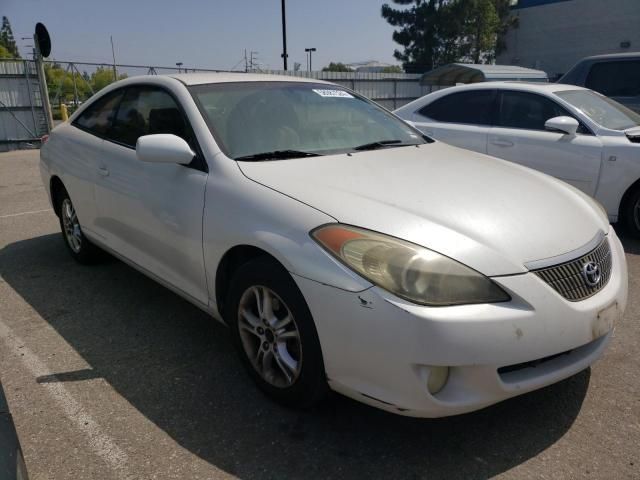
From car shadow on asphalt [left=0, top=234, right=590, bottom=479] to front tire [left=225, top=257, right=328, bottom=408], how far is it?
0.51 ft

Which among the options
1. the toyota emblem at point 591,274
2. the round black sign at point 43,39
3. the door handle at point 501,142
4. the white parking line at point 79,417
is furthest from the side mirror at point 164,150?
the round black sign at point 43,39

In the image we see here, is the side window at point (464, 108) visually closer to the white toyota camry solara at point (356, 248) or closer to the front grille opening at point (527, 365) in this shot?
the white toyota camry solara at point (356, 248)

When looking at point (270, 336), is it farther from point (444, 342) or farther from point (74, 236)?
point (74, 236)

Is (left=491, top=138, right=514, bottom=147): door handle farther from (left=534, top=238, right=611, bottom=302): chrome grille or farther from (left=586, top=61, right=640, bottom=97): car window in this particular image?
(left=534, top=238, right=611, bottom=302): chrome grille

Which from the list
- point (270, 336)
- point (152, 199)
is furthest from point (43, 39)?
point (270, 336)

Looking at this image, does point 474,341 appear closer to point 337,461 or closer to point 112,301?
point 337,461

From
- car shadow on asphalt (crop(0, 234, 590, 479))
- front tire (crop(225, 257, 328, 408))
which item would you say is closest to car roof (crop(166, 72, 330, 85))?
front tire (crop(225, 257, 328, 408))

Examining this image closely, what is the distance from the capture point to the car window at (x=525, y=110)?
5484 millimetres

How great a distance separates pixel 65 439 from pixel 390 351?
148 cm

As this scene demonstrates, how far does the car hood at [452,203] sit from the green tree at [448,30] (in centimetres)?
3501

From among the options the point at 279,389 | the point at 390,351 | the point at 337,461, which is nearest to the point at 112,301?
the point at 279,389

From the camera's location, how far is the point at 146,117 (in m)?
3.46

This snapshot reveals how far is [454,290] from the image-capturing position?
197 cm

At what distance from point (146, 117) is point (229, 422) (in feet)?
6.66
